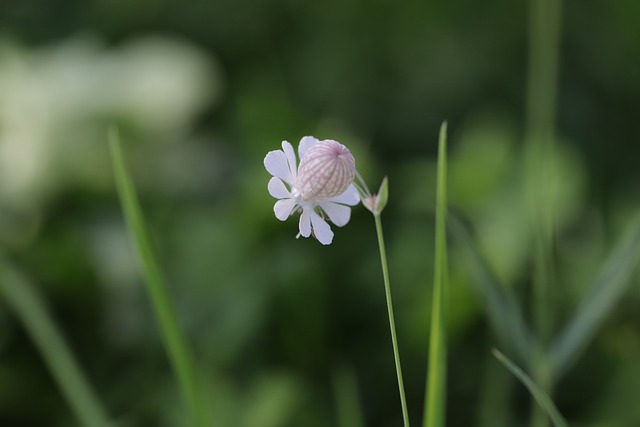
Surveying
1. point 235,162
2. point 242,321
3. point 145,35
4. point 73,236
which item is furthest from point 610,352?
point 145,35

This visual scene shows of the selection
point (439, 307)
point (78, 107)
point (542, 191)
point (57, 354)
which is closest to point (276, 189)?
point (439, 307)

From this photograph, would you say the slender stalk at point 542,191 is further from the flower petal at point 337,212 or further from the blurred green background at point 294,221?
the flower petal at point 337,212

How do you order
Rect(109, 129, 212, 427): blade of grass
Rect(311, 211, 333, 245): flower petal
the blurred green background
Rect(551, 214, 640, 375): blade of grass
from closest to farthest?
1. Rect(311, 211, 333, 245): flower petal
2. Rect(109, 129, 212, 427): blade of grass
3. Rect(551, 214, 640, 375): blade of grass
4. the blurred green background

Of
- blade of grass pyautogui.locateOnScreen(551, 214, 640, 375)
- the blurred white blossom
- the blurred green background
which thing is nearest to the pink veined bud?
blade of grass pyautogui.locateOnScreen(551, 214, 640, 375)

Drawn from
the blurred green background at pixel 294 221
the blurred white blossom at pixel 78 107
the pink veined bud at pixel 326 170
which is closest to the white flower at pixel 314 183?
the pink veined bud at pixel 326 170

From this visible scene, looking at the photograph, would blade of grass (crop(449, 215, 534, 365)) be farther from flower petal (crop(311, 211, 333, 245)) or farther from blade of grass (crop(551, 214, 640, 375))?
flower petal (crop(311, 211, 333, 245))

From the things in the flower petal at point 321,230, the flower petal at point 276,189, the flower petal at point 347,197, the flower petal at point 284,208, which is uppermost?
the flower petal at point 276,189
